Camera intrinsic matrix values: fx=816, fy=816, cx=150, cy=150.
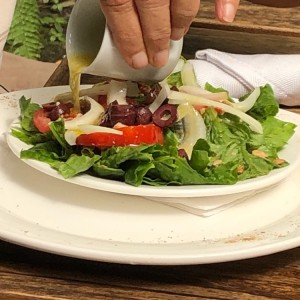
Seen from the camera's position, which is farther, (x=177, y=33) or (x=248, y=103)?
(x=248, y=103)

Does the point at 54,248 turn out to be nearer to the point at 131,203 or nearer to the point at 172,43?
the point at 131,203

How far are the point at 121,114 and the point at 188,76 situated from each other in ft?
0.73

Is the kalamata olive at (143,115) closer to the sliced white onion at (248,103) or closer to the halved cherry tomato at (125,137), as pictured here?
the halved cherry tomato at (125,137)

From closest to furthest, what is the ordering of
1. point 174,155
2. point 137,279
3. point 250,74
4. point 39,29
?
point 137,279
point 174,155
point 250,74
point 39,29

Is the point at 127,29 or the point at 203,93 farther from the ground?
the point at 127,29

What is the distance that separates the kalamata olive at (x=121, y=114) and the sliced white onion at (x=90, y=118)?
31mm

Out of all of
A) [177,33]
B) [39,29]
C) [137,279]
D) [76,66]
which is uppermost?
[177,33]

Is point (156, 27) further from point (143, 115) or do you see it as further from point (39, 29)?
point (39, 29)

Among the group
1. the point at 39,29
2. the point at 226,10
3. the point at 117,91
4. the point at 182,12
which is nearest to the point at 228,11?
the point at 226,10

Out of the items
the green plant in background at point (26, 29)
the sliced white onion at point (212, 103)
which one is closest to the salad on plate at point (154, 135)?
the sliced white onion at point (212, 103)

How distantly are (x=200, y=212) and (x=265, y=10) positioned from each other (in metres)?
1.06

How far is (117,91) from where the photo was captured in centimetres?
117

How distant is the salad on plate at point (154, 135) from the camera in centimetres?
104

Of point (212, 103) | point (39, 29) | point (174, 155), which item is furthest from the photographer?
point (39, 29)
